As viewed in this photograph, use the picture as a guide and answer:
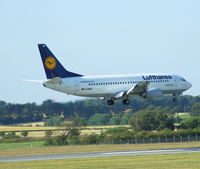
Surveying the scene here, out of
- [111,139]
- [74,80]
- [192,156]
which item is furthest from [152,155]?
[111,139]

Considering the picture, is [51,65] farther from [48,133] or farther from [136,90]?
[48,133]

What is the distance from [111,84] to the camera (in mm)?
96312

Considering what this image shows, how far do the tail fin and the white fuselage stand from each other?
1051 millimetres

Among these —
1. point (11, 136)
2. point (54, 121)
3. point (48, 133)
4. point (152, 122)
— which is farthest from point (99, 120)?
point (11, 136)

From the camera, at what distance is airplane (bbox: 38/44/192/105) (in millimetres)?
93125

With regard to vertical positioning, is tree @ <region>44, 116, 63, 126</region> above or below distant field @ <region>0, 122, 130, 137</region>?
above

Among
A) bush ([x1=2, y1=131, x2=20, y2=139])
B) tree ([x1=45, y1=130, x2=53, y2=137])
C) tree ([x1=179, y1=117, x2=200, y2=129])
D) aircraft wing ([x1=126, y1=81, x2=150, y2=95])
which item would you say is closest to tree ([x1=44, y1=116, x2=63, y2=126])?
tree ([x1=45, y1=130, x2=53, y2=137])

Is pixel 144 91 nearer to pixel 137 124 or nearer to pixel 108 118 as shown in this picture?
pixel 137 124

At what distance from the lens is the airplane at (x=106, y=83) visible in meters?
93.1

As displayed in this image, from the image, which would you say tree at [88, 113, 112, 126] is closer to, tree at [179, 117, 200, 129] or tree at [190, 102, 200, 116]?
tree at [179, 117, 200, 129]

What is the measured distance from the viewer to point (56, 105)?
116812 mm

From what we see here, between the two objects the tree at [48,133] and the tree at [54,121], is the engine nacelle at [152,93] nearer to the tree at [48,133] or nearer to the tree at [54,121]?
the tree at [48,133]

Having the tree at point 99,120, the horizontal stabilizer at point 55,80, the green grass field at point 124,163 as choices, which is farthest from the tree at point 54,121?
the green grass field at point 124,163

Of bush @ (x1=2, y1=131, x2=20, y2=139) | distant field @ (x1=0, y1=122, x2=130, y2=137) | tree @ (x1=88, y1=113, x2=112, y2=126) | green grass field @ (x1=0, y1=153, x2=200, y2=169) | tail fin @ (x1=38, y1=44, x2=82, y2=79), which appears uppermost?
tail fin @ (x1=38, y1=44, x2=82, y2=79)
